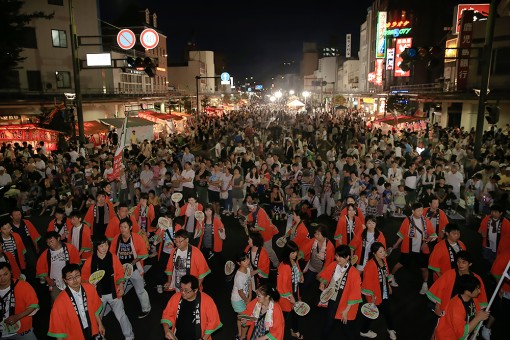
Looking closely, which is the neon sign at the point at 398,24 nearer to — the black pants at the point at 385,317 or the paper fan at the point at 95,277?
the black pants at the point at 385,317

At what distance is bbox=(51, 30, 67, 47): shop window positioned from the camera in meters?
28.1

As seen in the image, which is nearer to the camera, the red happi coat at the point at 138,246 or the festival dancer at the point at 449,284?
the festival dancer at the point at 449,284

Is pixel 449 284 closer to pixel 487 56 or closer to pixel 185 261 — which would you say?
pixel 185 261

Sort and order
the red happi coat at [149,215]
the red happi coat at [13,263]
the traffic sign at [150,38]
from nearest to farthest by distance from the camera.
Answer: the red happi coat at [13,263] < the red happi coat at [149,215] < the traffic sign at [150,38]

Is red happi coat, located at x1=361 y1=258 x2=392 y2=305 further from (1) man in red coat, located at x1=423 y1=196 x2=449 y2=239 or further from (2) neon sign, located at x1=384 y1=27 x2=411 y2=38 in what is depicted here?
(2) neon sign, located at x1=384 y1=27 x2=411 y2=38

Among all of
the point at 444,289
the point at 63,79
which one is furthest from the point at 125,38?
the point at 63,79

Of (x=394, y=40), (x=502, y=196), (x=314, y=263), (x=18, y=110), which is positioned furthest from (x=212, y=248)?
(x=394, y=40)

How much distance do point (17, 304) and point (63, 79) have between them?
27477 mm

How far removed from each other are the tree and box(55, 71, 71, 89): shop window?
312cm

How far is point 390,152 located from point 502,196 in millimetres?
5486

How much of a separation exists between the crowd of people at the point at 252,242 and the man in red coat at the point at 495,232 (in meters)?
0.03

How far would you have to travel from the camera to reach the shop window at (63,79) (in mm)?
28292

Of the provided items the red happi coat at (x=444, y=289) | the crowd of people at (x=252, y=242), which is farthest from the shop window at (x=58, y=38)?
the red happi coat at (x=444, y=289)

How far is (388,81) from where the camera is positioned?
4141cm
